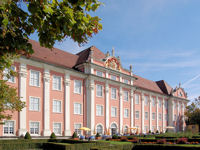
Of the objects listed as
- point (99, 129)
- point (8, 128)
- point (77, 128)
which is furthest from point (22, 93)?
point (99, 129)

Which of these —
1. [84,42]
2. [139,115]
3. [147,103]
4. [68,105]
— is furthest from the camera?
[147,103]

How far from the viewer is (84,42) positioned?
603 centimetres

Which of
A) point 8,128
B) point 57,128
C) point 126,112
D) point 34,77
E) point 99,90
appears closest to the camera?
point 8,128

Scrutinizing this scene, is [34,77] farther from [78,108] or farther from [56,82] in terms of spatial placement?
[78,108]

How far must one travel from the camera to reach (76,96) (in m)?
35.8

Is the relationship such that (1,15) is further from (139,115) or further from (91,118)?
(139,115)

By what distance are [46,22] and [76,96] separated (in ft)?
99.5

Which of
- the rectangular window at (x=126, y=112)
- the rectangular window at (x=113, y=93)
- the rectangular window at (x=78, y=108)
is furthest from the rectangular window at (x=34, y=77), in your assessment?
the rectangular window at (x=126, y=112)

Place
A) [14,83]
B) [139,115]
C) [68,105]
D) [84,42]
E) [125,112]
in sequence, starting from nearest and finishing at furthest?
1. [84,42]
2. [14,83]
3. [68,105]
4. [125,112]
5. [139,115]

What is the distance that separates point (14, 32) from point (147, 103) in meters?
46.9

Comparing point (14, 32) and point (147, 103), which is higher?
point (14, 32)

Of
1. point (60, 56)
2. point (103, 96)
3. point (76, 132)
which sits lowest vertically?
point (76, 132)

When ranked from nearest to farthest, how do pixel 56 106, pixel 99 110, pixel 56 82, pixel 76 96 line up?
1. pixel 56 106
2. pixel 56 82
3. pixel 76 96
4. pixel 99 110

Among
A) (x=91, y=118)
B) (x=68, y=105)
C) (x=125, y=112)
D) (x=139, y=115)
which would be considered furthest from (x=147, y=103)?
(x=68, y=105)
